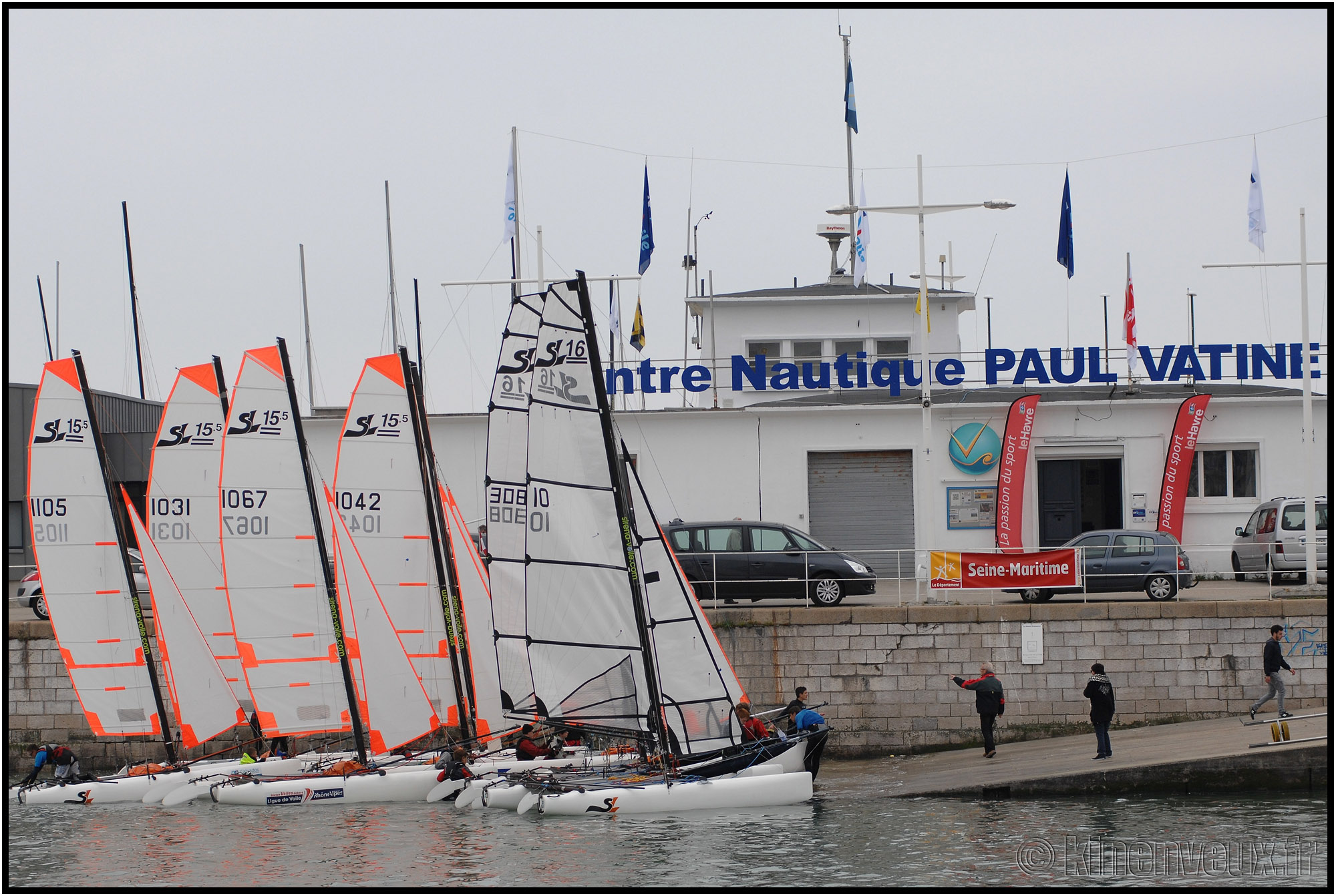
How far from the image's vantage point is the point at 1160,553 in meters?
26.4

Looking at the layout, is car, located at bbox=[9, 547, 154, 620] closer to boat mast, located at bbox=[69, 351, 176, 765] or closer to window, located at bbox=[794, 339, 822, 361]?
boat mast, located at bbox=[69, 351, 176, 765]

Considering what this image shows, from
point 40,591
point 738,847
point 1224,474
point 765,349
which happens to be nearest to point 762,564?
point 738,847

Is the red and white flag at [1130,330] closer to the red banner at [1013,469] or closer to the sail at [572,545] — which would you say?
the red banner at [1013,469]

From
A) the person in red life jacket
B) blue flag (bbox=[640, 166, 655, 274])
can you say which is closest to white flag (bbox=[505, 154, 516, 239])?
blue flag (bbox=[640, 166, 655, 274])

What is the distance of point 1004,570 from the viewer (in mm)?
26047

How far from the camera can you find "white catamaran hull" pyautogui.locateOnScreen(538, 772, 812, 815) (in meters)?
21.0

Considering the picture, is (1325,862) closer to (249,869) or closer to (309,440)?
(249,869)

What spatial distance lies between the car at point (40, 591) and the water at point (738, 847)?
8.56 m

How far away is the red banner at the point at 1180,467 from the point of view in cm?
3212

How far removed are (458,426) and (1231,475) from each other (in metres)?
18.8

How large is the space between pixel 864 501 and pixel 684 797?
1364 centimetres

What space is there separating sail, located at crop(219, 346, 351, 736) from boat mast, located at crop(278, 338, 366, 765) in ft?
0.26

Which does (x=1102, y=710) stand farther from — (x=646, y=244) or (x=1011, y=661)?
(x=646, y=244)
